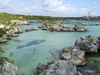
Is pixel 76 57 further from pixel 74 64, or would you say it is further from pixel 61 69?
pixel 61 69

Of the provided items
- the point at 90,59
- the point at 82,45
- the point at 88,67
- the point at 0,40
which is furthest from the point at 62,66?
the point at 0,40

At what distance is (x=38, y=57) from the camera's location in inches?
1223

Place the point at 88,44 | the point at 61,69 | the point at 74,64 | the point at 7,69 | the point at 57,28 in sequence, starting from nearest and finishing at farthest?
the point at 7,69
the point at 61,69
the point at 74,64
the point at 88,44
the point at 57,28

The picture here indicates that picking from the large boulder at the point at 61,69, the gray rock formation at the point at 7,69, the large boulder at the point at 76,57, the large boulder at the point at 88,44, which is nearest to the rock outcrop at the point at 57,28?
the large boulder at the point at 88,44

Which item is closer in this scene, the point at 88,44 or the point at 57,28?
the point at 88,44

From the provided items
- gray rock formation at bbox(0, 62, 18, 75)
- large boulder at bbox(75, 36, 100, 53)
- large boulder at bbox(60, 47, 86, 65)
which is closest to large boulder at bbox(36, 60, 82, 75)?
gray rock formation at bbox(0, 62, 18, 75)

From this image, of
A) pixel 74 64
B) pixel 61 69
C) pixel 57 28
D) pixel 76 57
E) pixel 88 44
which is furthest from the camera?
pixel 57 28

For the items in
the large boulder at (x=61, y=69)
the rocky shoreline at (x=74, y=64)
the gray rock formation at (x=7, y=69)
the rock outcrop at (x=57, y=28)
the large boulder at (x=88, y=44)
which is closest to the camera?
the gray rock formation at (x=7, y=69)

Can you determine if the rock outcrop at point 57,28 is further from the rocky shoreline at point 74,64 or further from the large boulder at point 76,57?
the large boulder at point 76,57

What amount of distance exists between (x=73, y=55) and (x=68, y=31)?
147ft

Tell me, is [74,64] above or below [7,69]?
below

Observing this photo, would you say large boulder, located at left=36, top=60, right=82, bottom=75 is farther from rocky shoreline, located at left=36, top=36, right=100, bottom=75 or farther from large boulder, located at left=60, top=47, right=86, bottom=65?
large boulder, located at left=60, top=47, right=86, bottom=65

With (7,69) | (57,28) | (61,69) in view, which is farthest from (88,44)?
(57,28)

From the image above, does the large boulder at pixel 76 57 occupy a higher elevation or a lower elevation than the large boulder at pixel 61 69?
lower
